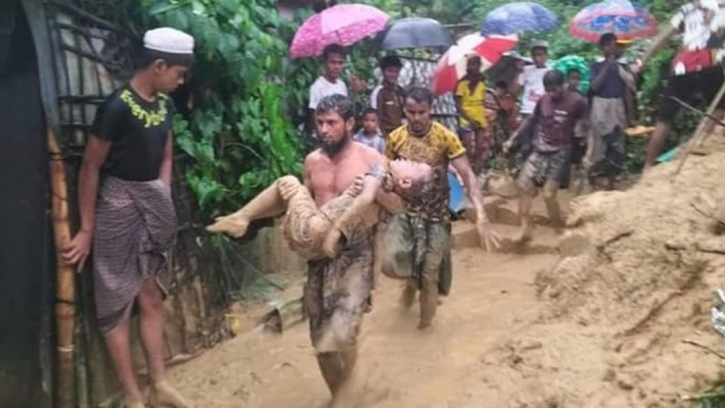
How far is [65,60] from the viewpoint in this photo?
458 cm

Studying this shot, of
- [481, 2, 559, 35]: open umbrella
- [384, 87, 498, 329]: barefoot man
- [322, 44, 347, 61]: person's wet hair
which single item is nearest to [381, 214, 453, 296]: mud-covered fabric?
[384, 87, 498, 329]: barefoot man

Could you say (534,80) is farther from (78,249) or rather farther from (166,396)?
(78,249)

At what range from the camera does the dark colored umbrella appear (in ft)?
32.4

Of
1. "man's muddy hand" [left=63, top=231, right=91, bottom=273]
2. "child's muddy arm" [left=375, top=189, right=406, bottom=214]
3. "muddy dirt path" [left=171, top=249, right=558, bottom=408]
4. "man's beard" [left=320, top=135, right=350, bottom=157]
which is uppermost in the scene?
"man's beard" [left=320, top=135, right=350, bottom=157]

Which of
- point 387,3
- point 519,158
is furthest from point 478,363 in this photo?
point 387,3

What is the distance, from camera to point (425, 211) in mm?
5918

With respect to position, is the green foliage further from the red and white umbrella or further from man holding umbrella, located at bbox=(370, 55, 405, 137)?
the red and white umbrella

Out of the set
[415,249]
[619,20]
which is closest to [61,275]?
[415,249]

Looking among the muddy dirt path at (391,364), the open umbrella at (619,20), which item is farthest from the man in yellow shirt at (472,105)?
the muddy dirt path at (391,364)

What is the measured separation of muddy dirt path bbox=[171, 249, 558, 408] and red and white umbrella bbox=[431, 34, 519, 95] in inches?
151

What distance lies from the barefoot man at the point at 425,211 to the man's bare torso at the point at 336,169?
125 centimetres

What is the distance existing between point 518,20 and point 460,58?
150 centimetres

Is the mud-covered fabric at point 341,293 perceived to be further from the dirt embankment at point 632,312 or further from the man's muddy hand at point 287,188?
the dirt embankment at point 632,312

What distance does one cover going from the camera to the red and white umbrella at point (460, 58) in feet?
32.8
